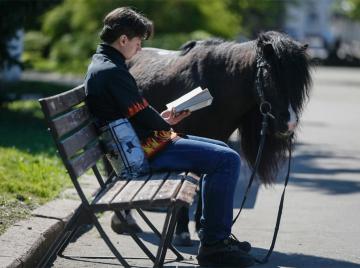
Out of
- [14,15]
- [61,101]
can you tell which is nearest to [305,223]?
[61,101]

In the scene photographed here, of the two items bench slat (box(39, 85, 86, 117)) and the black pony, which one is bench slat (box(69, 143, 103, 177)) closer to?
bench slat (box(39, 85, 86, 117))

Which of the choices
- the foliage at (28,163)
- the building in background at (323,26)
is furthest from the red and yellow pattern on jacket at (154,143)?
the building in background at (323,26)

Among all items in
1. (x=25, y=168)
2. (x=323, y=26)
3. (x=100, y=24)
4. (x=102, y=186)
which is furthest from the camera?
(x=323, y=26)

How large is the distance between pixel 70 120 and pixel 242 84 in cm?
174

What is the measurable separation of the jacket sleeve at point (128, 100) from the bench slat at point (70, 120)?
265mm

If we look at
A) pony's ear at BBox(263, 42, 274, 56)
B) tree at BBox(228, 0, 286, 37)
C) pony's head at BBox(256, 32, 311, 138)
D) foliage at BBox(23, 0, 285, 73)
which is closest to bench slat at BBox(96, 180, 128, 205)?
pony's head at BBox(256, 32, 311, 138)

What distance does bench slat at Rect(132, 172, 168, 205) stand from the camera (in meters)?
5.15

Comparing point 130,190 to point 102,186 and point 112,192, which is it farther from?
point 102,186

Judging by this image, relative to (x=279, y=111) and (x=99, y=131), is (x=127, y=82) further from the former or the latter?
(x=279, y=111)

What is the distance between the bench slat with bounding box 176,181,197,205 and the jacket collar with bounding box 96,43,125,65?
949mm

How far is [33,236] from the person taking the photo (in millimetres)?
6238

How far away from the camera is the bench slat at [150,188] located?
515 cm

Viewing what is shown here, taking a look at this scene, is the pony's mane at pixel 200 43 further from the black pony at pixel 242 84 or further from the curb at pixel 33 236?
the curb at pixel 33 236

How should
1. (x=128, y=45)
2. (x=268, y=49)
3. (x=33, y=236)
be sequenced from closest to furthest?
(x=128, y=45) < (x=33, y=236) < (x=268, y=49)
